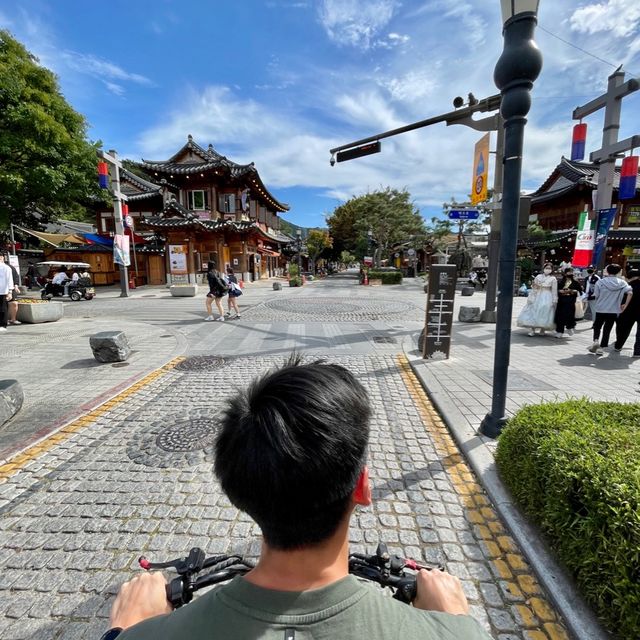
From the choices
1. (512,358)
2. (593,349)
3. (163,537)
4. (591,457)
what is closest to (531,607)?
(591,457)

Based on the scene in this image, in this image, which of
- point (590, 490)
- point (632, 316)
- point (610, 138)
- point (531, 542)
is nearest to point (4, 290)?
point (531, 542)

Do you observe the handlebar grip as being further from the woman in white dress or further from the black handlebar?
the woman in white dress

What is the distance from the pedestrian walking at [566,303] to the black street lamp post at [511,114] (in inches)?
238

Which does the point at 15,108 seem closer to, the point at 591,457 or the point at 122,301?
the point at 122,301

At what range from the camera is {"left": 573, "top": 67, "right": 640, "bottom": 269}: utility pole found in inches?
389

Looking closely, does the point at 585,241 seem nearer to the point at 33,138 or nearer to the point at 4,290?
the point at 4,290

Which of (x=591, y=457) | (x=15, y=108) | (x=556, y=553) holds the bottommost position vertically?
(x=556, y=553)

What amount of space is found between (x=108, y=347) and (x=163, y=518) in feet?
15.6

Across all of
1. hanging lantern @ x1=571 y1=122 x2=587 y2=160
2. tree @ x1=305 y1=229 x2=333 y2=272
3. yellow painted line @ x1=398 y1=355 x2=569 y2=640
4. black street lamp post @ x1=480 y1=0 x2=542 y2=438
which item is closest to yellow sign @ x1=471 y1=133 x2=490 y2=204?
hanging lantern @ x1=571 y1=122 x2=587 y2=160

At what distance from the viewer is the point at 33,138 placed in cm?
1614

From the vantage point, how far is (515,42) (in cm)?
306

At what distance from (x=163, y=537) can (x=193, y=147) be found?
2745 cm

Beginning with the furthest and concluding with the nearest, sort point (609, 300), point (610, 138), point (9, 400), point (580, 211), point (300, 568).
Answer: point (580, 211)
point (610, 138)
point (609, 300)
point (9, 400)
point (300, 568)

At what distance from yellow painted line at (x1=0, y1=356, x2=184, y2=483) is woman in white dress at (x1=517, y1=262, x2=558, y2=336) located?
839cm
